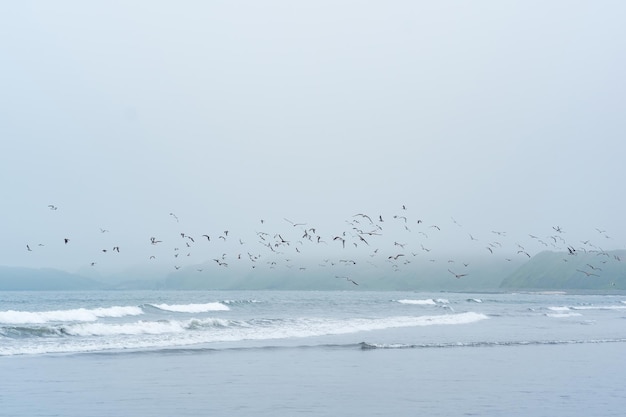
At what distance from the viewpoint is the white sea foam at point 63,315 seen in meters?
43.4

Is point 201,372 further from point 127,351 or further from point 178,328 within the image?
point 178,328

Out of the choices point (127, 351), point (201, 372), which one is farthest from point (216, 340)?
point (201, 372)

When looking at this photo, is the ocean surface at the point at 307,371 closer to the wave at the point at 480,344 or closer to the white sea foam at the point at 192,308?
the wave at the point at 480,344

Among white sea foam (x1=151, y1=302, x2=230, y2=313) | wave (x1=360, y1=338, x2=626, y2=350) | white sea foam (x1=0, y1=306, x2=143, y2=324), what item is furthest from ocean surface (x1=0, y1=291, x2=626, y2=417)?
white sea foam (x1=151, y1=302, x2=230, y2=313)

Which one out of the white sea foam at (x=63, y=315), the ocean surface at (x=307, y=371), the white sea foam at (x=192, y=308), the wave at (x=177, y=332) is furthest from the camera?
the white sea foam at (x=192, y=308)

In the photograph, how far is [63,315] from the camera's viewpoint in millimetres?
46719

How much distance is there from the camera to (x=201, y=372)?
2094 centimetres

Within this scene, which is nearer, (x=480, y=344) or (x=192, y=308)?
(x=480, y=344)

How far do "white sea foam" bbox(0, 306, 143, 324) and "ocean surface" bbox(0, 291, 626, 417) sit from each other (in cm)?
1011

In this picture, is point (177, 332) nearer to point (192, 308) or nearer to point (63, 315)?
point (63, 315)

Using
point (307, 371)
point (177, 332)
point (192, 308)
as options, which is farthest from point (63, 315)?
point (307, 371)

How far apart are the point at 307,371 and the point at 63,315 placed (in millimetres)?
29526

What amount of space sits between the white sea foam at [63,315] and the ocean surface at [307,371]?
10.1 metres

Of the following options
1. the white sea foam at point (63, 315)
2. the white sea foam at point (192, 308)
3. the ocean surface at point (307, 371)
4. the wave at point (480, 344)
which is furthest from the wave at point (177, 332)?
the white sea foam at point (192, 308)
